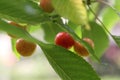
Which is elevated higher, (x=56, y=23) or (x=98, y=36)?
(x=98, y=36)

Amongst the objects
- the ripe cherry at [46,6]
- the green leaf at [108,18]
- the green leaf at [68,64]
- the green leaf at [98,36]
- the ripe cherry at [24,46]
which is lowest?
the green leaf at [68,64]

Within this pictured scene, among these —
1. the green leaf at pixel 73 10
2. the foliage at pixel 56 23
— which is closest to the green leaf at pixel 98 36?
the foliage at pixel 56 23

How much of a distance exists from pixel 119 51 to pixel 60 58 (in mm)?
3697

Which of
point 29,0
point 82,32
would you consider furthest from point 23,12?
point 82,32

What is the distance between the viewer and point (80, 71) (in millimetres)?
758

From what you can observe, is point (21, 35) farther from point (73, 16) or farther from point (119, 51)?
point (119, 51)

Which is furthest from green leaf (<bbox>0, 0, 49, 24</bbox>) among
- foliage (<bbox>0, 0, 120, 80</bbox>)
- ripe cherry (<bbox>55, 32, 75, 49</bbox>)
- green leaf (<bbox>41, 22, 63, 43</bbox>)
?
green leaf (<bbox>41, 22, 63, 43</bbox>)

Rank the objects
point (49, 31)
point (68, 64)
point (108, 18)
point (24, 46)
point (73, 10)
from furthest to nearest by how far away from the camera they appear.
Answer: point (108, 18) < point (49, 31) < point (24, 46) < point (68, 64) < point (73, 10)

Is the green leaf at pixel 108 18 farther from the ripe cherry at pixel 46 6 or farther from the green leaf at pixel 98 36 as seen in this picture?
the ripe cherry at pixel 46 6

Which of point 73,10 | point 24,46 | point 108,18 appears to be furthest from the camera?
point 108,18

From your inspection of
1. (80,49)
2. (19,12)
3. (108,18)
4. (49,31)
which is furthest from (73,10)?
(108,18)

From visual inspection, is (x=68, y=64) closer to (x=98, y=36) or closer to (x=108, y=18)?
(x=98, y=36)

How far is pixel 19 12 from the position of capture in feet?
2.27

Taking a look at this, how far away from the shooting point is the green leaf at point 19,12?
0.68m
